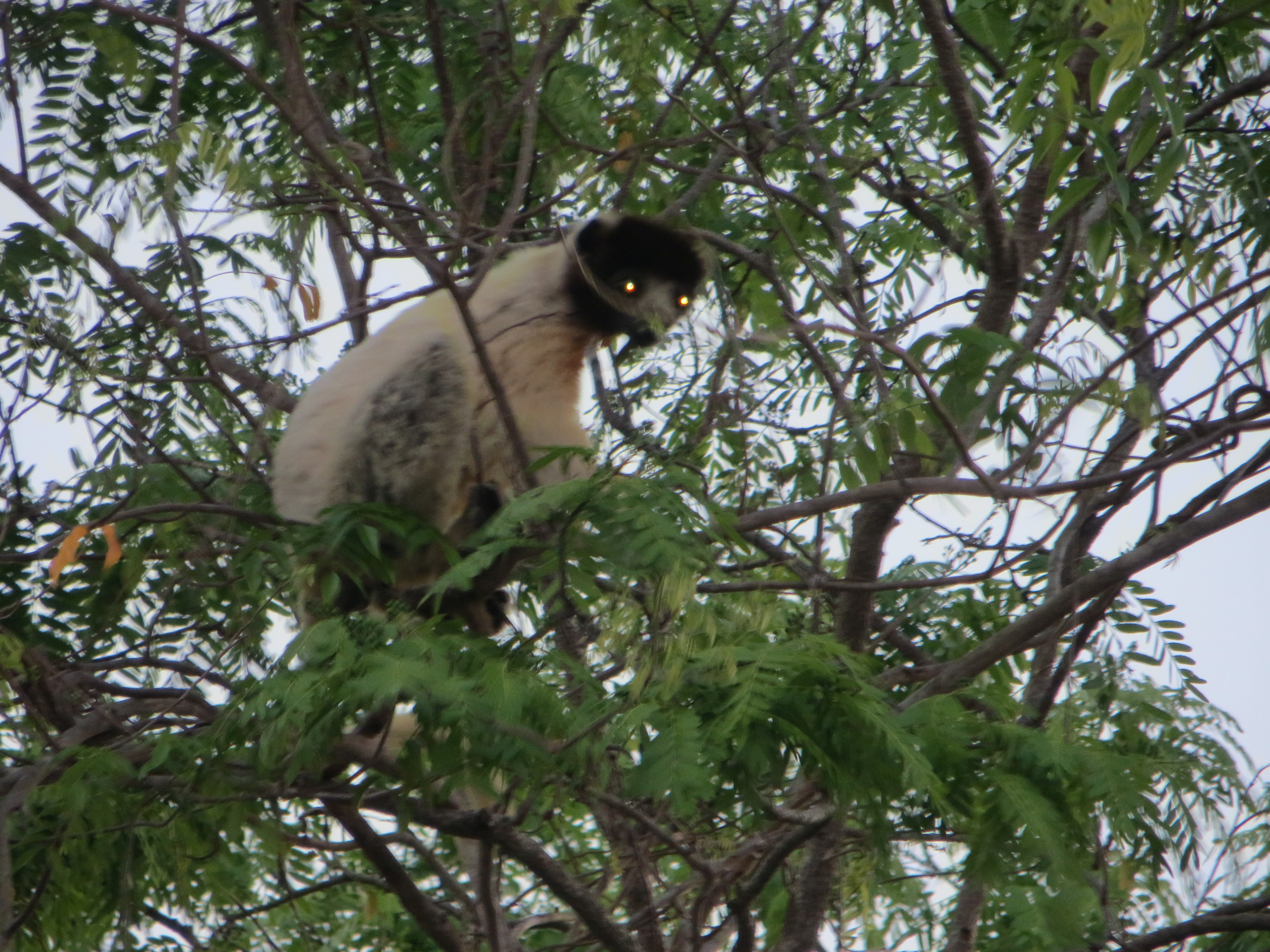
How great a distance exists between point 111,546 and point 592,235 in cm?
263

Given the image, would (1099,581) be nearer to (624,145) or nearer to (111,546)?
(624,145)

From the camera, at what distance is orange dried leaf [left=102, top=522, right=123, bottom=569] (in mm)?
3832

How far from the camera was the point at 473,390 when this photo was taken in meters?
5.16

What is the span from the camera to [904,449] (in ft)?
12.9

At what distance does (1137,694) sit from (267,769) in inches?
113

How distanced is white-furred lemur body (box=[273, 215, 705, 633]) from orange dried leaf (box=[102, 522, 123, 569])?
0.67m

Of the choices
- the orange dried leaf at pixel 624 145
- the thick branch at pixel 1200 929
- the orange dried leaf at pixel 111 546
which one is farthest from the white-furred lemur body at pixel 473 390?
the thick branch at pixel 1200 929

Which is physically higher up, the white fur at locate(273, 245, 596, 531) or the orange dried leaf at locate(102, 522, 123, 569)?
the white fur at locate(273, 245, 596, 531)

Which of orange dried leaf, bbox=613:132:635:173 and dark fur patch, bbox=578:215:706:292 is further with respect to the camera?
dark fur patch, bbox=578:215:706:292

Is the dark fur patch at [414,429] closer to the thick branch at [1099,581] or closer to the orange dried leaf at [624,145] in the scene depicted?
the orange dried leaf at [624,145]

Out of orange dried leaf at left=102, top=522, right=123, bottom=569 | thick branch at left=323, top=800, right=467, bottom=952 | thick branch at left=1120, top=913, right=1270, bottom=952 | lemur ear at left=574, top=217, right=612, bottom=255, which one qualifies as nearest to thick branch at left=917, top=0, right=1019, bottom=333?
lemur ear at left=574, top=217, right=612, bottom=255

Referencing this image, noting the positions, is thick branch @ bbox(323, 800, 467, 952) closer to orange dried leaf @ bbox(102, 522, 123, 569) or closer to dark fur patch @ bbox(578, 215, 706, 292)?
orange dried leaf @ bbox(102, 522, 123, 569)

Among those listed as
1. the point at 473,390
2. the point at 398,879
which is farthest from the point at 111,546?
the point at 473,390

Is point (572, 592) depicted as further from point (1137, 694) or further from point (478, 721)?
point (1137, 694)
